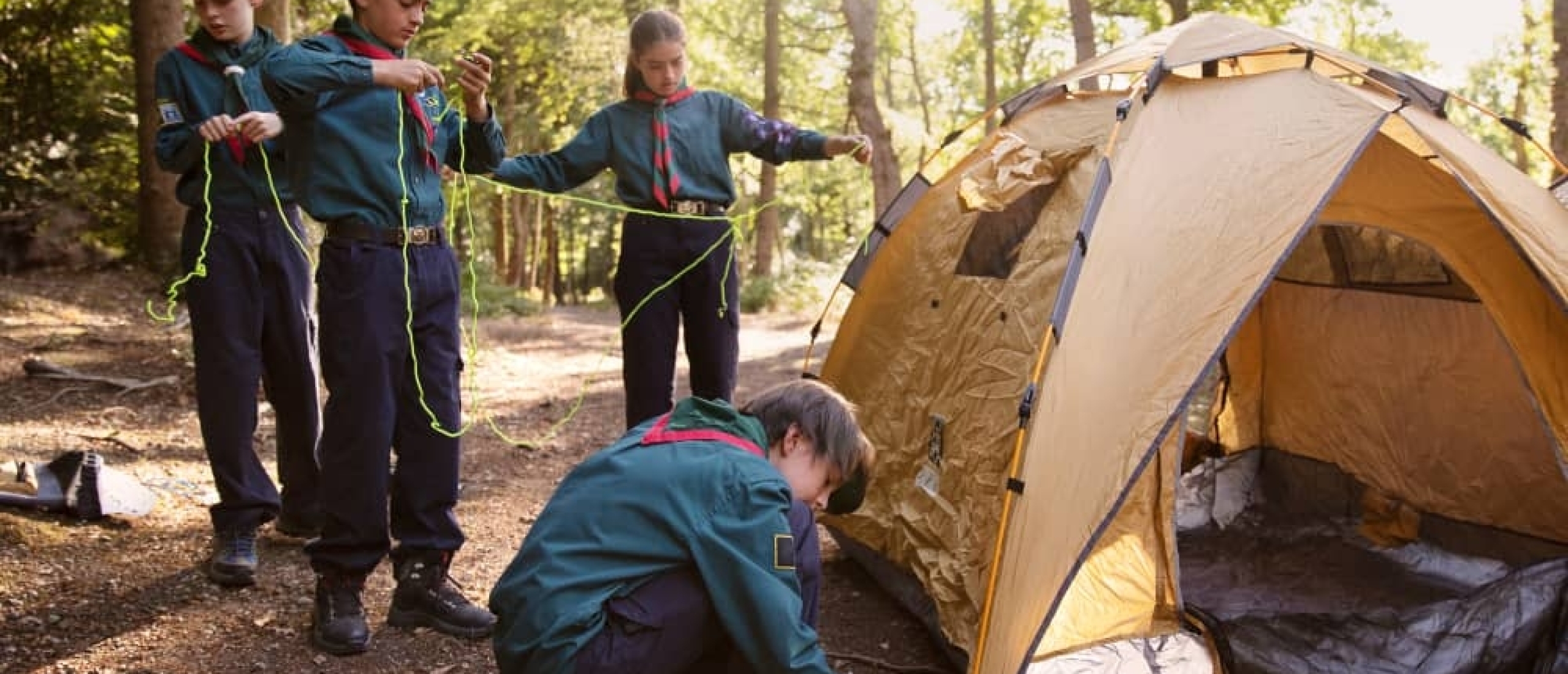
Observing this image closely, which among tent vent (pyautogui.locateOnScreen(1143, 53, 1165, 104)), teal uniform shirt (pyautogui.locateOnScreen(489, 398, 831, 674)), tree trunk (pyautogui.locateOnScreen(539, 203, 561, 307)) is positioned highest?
tent vent (pyautogui.locateOnScreen(1143, 53, 1165, 104))

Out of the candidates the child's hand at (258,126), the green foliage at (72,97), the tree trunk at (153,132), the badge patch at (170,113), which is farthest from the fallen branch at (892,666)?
the green foliage at (72,97)

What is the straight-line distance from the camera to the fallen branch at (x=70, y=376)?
19.3 feet

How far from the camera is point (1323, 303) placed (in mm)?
4965

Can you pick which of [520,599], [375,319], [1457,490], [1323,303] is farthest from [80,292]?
[1457,490]

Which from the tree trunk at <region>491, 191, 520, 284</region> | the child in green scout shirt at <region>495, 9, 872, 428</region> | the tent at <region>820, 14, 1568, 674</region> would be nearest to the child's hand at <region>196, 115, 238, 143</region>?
the child in green scout shirt at <region>495, 9, 872, 428</region>

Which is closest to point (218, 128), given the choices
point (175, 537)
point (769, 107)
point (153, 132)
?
point (175, 537)

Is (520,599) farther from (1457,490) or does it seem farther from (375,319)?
(1457,490)

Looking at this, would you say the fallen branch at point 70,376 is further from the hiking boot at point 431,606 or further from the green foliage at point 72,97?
the green foliage at point 72,97

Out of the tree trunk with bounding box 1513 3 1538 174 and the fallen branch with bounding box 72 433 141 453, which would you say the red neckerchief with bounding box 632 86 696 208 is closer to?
the fallen branch with bounding box 72 433 141 453

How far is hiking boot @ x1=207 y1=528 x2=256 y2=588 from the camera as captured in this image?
3.57 m

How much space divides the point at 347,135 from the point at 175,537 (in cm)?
186

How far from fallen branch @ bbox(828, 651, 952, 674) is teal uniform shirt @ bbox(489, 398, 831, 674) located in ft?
4.58

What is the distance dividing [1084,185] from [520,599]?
222 centimetres

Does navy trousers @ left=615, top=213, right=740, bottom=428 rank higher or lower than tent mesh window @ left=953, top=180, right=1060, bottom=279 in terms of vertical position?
lower
